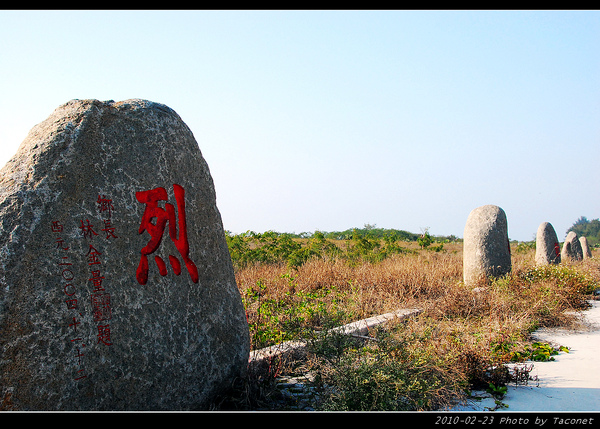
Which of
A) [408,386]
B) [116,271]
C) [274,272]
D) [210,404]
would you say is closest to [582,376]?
[408,386]

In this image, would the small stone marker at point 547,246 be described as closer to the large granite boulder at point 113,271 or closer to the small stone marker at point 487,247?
the small stone marker at point 487,247

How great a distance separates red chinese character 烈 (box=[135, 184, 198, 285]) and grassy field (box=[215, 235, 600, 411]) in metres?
0.96

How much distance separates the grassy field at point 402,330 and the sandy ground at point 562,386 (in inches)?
3.8

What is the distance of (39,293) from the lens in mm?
2277

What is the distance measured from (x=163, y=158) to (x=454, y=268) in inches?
296

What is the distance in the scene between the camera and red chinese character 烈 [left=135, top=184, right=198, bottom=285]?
2.70 meters

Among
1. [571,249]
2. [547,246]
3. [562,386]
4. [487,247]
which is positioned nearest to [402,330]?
[562,386]

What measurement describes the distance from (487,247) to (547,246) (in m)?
3.27

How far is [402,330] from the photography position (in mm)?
4281

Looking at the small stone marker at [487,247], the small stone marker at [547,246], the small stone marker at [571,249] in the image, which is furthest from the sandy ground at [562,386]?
the small stone marker at [571,249]

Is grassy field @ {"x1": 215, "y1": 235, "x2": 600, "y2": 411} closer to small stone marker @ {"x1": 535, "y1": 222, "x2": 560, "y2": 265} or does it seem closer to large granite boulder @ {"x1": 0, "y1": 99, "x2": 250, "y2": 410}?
large granite boulder @ {"x1": 0, "y1": 99, "x2": 250, "y2": 410}

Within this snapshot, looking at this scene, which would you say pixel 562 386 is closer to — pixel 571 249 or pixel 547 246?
pixel 547 246

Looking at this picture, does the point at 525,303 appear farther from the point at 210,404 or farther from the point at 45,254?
the point at 45,254

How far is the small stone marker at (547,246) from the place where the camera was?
994cm
